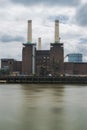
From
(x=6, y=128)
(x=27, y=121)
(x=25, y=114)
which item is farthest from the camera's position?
(x=25, y=114)

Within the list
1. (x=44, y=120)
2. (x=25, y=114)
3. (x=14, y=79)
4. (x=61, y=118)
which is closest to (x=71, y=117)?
(x=61, y=118)

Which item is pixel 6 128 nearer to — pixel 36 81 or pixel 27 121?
pixel 27 121

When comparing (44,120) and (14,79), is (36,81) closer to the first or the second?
(14,79)

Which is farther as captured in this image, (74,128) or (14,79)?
(14,79)

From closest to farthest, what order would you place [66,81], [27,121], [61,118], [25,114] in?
[27,121]
[61,118]
[25,114]
[66,81]

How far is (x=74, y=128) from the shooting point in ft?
70.8

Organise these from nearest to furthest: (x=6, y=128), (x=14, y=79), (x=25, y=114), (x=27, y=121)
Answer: (x=6, y=128)
(x=27, y=121)
(x=25, y=114)
(x=14, y=79)

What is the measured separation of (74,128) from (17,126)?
427cm

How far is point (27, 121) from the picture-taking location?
24.4 meters

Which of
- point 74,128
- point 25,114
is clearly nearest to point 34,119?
point 25,114

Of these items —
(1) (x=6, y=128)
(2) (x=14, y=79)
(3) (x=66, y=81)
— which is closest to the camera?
(1) (x=6, y=128)

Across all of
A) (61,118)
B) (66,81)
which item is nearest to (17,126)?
(61,118)

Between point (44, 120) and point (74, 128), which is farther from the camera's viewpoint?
point (44, 120)

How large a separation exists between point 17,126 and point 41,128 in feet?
6.48
